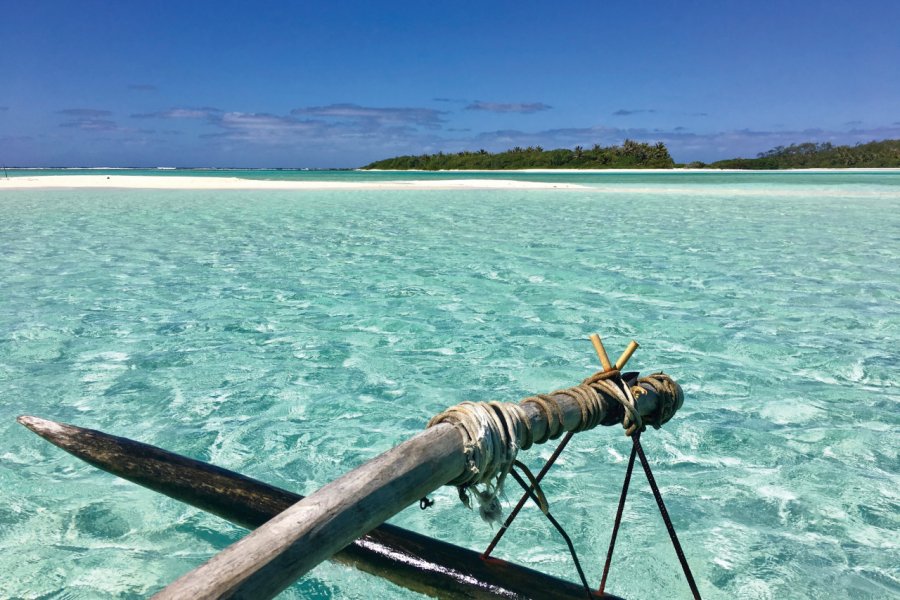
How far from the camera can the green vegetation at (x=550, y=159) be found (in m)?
83.5

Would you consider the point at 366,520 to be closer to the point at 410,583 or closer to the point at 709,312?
the point at 410,583

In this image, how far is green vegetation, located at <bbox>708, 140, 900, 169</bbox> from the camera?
92875mm

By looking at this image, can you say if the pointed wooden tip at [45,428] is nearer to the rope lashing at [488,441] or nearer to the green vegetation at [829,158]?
the rope lashing at [488,441]

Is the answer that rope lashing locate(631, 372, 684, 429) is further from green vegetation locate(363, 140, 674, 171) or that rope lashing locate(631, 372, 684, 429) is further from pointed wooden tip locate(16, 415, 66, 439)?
green vegetation locate(363, 140, 674, 171)

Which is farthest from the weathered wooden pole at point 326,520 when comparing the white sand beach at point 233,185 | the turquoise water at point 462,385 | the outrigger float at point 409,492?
the white sand beach at point 233,185

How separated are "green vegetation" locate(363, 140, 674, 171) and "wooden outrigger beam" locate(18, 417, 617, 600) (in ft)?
282

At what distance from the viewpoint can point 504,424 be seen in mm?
1856

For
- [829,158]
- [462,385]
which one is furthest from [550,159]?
[462,385]

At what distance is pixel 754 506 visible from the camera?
3416mm

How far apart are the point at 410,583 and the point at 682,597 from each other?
1.31m

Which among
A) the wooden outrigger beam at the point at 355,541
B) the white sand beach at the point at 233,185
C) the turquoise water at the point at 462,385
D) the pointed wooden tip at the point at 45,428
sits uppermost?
the white sand beach at the point at 233,185

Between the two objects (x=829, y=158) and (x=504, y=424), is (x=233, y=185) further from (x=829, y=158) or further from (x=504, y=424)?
(x=829, y=158)

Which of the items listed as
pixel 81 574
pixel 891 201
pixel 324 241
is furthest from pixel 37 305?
pixel 891 201

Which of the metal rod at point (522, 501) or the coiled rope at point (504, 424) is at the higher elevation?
the coiled rope at point (504, 424)
